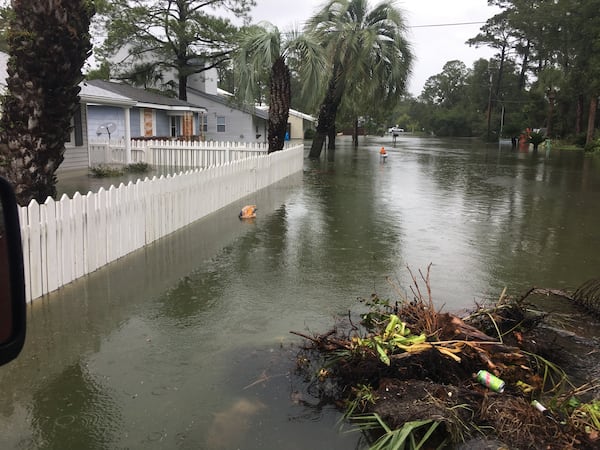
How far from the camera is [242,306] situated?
522cm

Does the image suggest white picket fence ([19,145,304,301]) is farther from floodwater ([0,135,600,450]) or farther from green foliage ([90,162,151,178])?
green foliage ([90,162,151,178])

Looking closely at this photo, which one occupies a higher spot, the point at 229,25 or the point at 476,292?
the point at 229,25

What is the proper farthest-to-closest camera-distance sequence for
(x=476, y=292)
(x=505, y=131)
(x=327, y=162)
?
(x=505, y=131)
(x=327, y=162)
(x=476, y=292)

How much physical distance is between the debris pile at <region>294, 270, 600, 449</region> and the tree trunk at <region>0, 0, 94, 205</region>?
16.6 feet

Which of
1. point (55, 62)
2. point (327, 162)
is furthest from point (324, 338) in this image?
point (327, 162)

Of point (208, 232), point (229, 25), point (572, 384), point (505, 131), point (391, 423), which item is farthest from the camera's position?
point (505, 131)

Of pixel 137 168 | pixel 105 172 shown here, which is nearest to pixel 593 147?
pixel 137 168

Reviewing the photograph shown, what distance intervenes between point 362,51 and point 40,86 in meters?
18.4

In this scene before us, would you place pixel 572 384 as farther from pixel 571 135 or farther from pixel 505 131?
pixel 505 131

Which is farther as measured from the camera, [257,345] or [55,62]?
[55,62]

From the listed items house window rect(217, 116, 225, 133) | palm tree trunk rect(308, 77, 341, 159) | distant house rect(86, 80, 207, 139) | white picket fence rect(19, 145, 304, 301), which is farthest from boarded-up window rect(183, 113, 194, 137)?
white picket fence rect(19, 145, 304, 301)

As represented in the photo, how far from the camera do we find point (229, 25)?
29.0 meters

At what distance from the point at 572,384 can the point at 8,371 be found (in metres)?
3.99

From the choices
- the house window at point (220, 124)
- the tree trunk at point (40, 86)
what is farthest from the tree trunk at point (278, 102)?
the house window at point (220, 124)
